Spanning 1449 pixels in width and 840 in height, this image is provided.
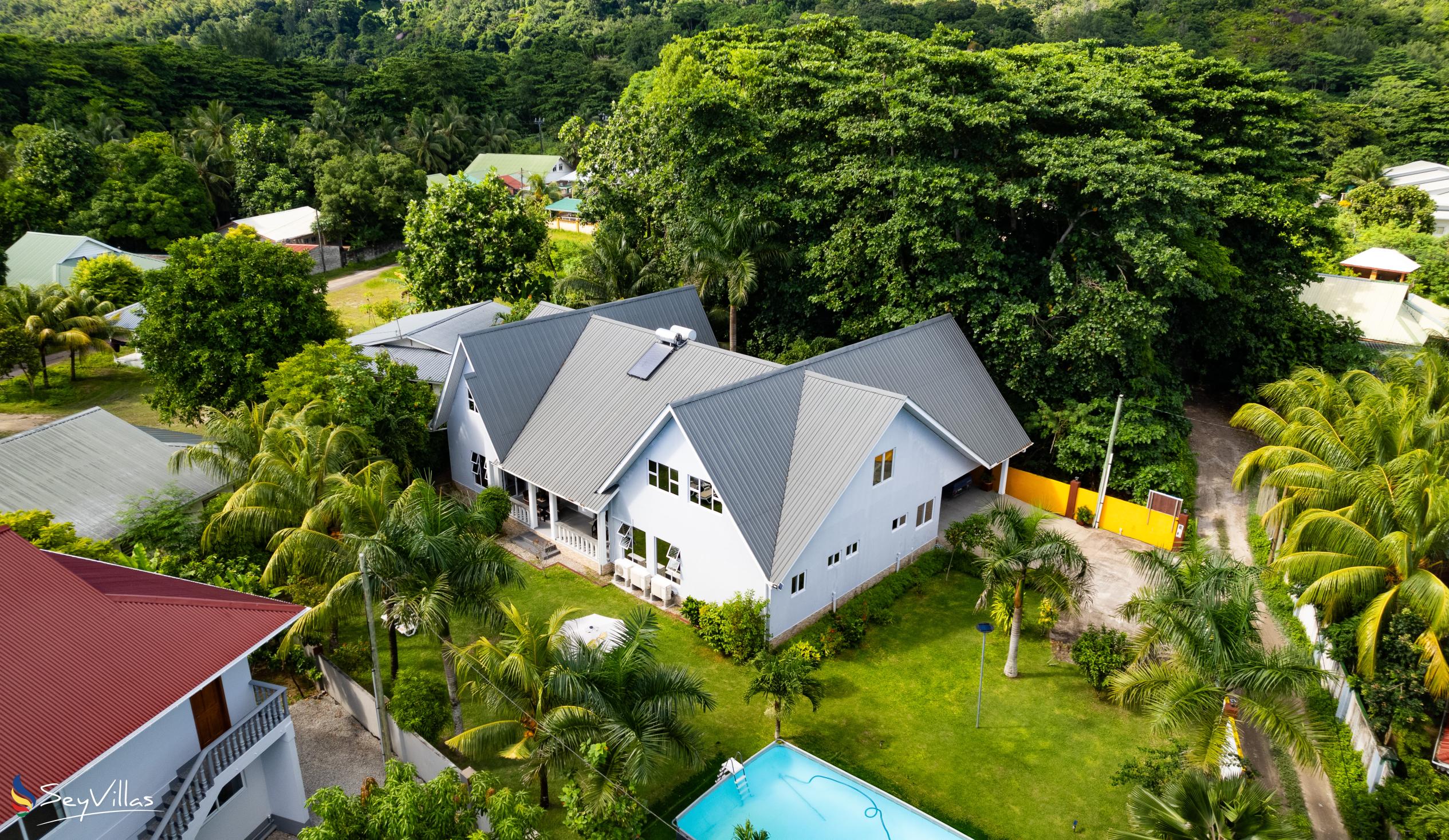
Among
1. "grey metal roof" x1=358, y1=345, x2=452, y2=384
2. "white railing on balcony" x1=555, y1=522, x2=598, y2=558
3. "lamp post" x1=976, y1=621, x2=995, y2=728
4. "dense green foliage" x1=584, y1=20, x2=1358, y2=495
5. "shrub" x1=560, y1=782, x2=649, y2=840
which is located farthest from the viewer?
"grey metal roof" x1=358, y1=345, x2=452, y2=384

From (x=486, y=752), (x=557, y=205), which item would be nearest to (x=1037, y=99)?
(x=486, y=752)

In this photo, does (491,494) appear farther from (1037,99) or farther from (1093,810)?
(1037,99)

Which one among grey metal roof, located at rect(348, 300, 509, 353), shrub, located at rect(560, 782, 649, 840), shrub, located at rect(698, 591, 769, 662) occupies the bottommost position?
shrub, located at rect(698, 591, 769, 662)

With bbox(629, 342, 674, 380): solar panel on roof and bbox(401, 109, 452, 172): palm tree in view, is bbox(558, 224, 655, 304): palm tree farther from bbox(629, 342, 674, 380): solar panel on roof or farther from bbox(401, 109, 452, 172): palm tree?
bbox(401, 109, 452, 172): palm tree

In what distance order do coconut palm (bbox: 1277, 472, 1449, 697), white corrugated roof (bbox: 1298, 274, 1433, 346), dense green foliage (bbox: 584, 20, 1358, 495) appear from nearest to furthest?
coconut palm (bbox: 1277, 472, 1449, 697) < dense green foliage (bbox: 584, 20, 1358, 495) < white corrugated roof (bbox: 1298, 274, 1433, 346)

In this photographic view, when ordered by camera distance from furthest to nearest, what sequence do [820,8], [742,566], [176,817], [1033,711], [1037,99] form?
[820,8], [1037,99], [742,566], [1033,711], [176,817]

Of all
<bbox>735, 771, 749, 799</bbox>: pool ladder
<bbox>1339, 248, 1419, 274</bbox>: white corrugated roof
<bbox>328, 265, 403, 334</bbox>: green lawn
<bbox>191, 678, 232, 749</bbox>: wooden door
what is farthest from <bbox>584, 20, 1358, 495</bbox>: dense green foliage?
<bbox>191, 678, 232, 749</bbox>: wooden door

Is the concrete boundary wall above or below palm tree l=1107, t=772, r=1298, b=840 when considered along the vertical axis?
below
